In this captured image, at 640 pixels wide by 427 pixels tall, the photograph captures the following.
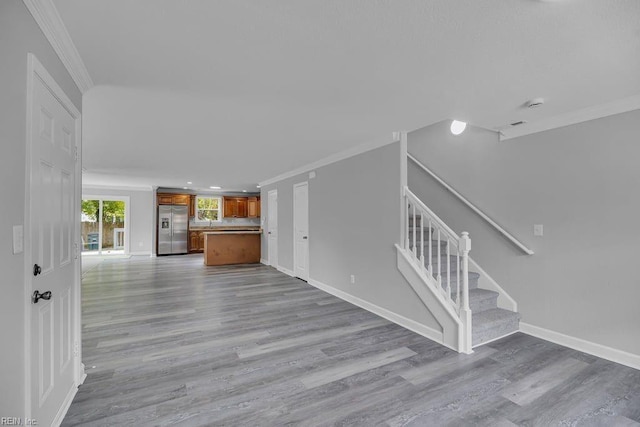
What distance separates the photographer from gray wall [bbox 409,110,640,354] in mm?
2574

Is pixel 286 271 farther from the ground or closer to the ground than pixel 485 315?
closer to the ground

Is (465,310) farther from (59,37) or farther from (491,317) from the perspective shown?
(59,37)

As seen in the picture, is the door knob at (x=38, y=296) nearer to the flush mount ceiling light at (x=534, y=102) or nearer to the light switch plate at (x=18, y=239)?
the light switch plate at (x=18, y=239)

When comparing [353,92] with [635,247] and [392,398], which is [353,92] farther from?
[635,247]

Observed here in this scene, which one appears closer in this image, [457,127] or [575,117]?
[575,117]

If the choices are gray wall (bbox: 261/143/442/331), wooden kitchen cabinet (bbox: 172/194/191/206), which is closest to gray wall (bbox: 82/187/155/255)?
wooden kitchen cabinet (bbox: 172/194/191/206)

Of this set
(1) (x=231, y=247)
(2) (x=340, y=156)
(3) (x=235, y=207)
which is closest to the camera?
(2) (x=340, y=156)

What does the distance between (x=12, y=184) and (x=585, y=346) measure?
4.38 meters

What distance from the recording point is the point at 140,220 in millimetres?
9695

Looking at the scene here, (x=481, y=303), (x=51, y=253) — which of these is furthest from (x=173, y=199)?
(x=481, y=303)

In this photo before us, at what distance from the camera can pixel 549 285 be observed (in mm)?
3090

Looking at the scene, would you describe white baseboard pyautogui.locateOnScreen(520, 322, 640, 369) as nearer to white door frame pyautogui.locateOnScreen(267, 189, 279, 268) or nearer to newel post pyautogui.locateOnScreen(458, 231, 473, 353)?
newel post pyautogui.locateOnScreen(458, 231, 473, 353)

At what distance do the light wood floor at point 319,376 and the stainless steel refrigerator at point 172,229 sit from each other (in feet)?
20.3

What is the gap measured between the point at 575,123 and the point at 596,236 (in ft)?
3.65
